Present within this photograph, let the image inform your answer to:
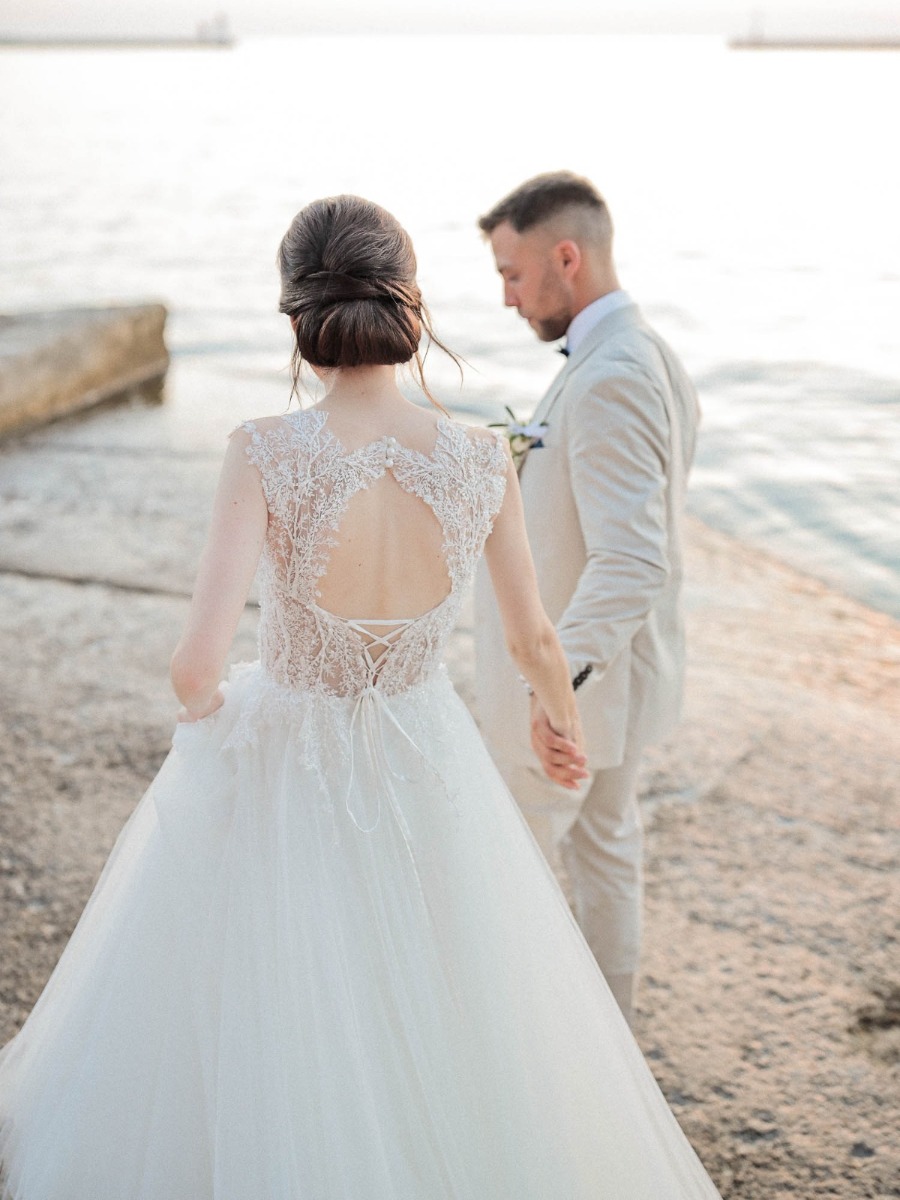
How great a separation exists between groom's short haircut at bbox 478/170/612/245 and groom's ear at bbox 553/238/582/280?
45mm

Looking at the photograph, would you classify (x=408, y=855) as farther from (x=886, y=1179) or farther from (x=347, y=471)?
(x=886, y=1179)

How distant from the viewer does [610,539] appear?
252 cm

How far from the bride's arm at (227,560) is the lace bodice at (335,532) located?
3 cm

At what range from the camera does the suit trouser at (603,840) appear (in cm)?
281

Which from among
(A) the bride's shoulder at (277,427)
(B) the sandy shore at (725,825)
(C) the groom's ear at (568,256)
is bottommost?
(B) the sandy shore at (725,825)

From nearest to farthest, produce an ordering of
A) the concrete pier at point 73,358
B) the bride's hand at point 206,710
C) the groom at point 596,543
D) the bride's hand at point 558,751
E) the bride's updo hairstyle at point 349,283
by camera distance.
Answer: the bride's updo hairstyle at point 349,283 < the bride's hand at point 206,710 < the bride's hand at point 558,751 < the groom at point 596,543 < the concrete pier at point 73,358

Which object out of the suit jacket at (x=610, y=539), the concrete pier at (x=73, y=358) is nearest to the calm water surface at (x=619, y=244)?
the concrete pier at (x=73, y=358)

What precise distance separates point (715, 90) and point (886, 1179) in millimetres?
96038

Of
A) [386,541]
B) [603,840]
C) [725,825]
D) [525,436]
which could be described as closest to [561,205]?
[525,436]

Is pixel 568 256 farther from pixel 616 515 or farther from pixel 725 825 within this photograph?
pixel 725 825

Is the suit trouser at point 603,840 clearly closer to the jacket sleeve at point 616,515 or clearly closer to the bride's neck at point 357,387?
the jacket sleeve at point 616,515

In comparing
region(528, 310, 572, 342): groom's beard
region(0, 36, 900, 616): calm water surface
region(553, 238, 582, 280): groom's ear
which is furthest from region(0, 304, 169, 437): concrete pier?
region(553, 238, 582, 280): groom's ear

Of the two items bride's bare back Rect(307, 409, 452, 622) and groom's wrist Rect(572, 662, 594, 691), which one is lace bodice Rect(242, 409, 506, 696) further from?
groom's wrist Rect(572, 662, 594, 691)

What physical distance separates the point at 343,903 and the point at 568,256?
5.40ft
